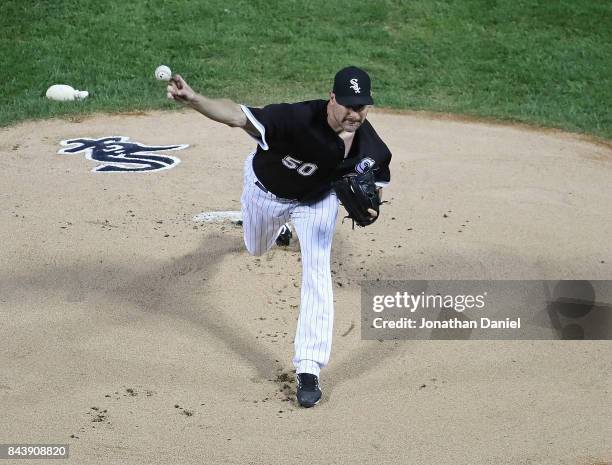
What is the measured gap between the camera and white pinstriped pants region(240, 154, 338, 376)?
5.92m

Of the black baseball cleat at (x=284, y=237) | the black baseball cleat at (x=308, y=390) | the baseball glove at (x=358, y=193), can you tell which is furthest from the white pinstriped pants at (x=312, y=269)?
the black baseball cleat at (x=284, y=237)

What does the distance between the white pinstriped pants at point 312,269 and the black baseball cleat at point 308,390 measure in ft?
0.12

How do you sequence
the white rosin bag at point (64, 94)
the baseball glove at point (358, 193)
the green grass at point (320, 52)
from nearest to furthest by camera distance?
the baseball glove at point (358, 193) < the white rosin bag at point (64, 94) < the green grass at point (320, 52)

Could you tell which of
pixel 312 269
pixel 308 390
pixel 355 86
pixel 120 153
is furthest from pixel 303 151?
pixel 120 153

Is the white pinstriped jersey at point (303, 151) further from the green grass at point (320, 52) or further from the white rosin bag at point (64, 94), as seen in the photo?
the white rosin bag at point (64, 94)

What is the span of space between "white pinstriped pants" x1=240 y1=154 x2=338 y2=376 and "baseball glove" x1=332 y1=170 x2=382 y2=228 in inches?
6.2

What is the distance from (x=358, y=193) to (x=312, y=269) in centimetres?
51

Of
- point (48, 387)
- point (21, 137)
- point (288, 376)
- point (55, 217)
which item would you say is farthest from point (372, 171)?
point (21, 137)

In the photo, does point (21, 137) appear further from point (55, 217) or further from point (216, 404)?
point (216, 404)

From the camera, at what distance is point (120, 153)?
10.2 m

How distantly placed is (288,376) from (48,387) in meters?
1.41

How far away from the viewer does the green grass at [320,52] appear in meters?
12.4

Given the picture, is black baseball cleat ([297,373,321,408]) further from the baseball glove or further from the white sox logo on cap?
the white sox logo on cap

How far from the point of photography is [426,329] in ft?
23.0
